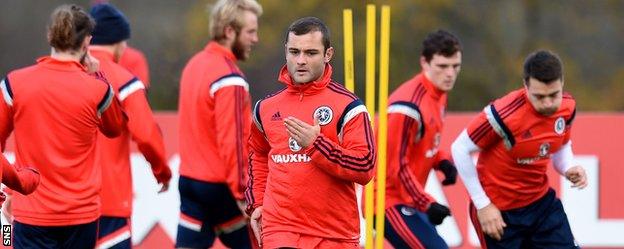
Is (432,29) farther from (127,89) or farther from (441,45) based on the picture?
(127,89)

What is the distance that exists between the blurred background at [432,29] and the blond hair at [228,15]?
12.7m

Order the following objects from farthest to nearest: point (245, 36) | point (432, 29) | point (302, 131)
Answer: point (432, 29), point (245, 36), point (302, 131)

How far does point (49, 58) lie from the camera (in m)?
9.54

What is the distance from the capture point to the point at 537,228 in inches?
408

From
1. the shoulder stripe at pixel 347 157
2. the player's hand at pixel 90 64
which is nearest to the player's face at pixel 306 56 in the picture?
the shoulder stripe at pixel 347 157

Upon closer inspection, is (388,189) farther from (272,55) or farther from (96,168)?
(272,55)

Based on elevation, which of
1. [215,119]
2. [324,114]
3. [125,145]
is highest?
[324,114]

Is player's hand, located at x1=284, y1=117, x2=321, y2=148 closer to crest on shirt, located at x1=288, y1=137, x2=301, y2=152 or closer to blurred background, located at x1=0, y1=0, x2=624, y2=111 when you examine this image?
crest on shirt, located at x1=288, y1=137, x2=301, y2=152

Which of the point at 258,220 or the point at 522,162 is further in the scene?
the point at 522,162

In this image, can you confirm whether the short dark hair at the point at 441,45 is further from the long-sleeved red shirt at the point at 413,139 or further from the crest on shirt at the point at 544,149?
the crest on shirt at the point at 544,149

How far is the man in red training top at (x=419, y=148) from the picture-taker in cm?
1061

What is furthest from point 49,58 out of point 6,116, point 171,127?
point 171,127

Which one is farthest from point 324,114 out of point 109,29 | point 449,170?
point 109,29

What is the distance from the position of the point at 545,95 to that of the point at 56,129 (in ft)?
9.59
